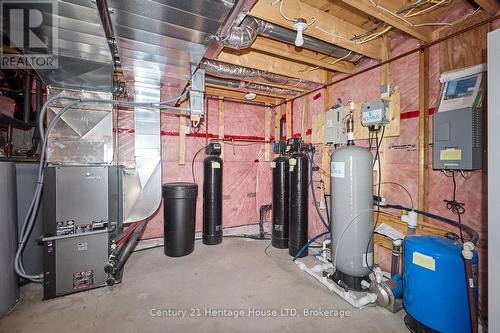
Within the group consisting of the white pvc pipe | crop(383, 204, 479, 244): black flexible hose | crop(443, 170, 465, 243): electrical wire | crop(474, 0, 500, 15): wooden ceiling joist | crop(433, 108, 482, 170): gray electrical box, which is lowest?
the white pvc pipe

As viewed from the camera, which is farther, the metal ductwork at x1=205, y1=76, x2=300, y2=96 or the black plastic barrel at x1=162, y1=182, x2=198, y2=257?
the metal ductwork at x1=205, y1=76, x2=300, y2=96

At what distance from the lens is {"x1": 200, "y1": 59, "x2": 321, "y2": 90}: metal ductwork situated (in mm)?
2520

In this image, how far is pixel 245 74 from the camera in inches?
106

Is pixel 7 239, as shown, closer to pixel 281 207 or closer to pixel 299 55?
pixel 281 207

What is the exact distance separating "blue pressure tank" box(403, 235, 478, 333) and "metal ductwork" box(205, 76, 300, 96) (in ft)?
8.35

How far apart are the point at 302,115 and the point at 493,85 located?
2.51 meters

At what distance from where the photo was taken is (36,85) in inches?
104

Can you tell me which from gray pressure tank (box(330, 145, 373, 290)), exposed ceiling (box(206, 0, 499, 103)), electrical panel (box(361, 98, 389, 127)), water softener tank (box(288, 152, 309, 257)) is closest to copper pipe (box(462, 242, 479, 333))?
gray pressure tank (box(330, 145, 373, 290))

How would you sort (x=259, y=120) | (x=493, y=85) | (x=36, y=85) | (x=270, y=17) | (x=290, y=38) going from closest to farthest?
1. (x=493, y=85)
2. (x=270, y=17)
3. (x=290, y=38)
4. (x=36, y=85)
5. (x=259, y=120)

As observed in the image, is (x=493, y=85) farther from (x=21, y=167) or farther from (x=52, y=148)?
(x=21, y=167)

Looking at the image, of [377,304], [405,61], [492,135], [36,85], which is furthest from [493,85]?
[36,85]

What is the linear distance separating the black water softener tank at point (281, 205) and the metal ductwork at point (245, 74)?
1064 millimetres

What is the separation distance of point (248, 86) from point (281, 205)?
1813 mm

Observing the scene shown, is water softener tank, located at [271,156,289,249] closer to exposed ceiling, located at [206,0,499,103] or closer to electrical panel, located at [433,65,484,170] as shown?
exposed ceiling, located at [206,0,499,103]
